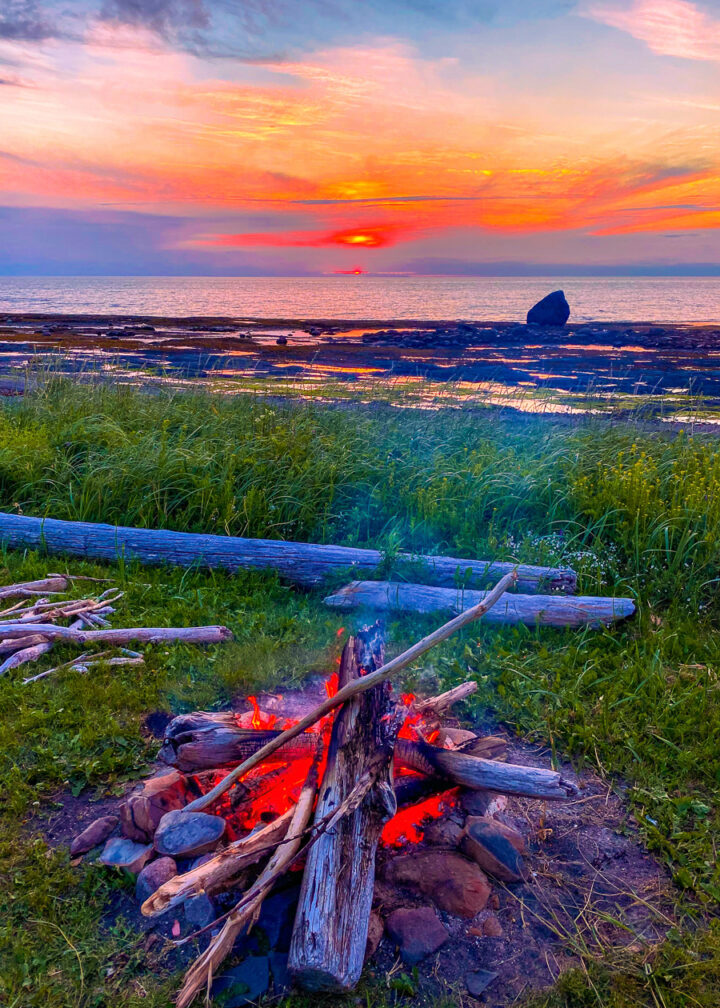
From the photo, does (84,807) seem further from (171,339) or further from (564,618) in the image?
(171,339)

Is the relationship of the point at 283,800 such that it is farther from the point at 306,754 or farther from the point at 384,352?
the point at 384,352

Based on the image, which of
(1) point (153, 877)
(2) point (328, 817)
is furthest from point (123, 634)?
(2) point (328, 817)

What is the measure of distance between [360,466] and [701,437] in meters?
4.65

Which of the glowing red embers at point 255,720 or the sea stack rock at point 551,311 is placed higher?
the sea stack rock at point 551,311

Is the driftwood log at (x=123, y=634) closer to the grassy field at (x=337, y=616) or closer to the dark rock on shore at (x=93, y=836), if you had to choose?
the grassy field at (x=337, y=616)

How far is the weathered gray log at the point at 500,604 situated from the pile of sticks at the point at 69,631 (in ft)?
3.85

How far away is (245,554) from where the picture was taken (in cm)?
601

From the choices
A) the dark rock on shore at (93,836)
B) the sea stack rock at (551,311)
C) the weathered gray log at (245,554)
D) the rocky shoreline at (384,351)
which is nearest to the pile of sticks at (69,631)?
the weathered gray log at (245,554)

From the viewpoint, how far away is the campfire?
240cm

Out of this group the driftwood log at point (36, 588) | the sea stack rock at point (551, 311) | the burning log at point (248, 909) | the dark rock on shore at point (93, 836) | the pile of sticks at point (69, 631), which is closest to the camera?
the burning log at point (248, 909)

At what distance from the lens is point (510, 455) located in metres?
7.70

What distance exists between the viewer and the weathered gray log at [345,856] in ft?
7.60

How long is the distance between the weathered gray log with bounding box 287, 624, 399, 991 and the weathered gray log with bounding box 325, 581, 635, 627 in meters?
2.15

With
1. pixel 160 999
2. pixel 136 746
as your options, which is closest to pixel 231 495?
pixel 136 746
